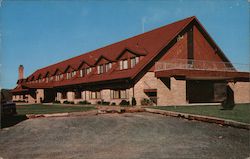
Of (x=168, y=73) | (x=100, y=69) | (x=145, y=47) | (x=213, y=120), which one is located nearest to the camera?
(x=213, y=120)

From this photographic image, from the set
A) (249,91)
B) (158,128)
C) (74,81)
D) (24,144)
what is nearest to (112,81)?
(74,81)

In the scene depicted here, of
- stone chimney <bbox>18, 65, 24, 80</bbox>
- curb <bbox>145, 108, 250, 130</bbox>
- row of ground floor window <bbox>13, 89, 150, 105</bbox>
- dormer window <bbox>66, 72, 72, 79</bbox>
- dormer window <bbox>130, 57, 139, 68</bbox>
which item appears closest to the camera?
curb <bbox>145, 108, 250, 130</bbox>

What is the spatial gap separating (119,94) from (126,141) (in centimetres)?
2273

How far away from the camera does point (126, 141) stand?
1010 cm

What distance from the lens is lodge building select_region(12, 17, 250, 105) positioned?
3016 cm

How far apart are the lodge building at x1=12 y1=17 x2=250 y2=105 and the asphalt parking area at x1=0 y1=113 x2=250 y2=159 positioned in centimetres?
1596

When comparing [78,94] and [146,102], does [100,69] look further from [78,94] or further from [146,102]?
[146,102]

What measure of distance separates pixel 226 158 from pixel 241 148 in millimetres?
1565

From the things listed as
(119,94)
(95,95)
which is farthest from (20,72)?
(119,94)

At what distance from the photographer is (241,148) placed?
9000 mm

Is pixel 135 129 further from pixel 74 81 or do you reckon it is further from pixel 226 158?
pixel 74 81

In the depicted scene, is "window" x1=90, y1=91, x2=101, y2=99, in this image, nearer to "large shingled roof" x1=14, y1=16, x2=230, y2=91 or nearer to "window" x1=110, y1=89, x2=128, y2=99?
"large shingled roof" x1=14, y1=16, x2=230, y2=91

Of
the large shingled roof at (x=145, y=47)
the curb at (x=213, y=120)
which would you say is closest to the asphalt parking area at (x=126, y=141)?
the curb at (x=213, y=120)

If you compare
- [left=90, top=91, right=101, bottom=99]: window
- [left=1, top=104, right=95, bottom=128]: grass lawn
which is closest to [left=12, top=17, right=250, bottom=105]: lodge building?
[left=90, top=91, right=101, bottom=99]: window
